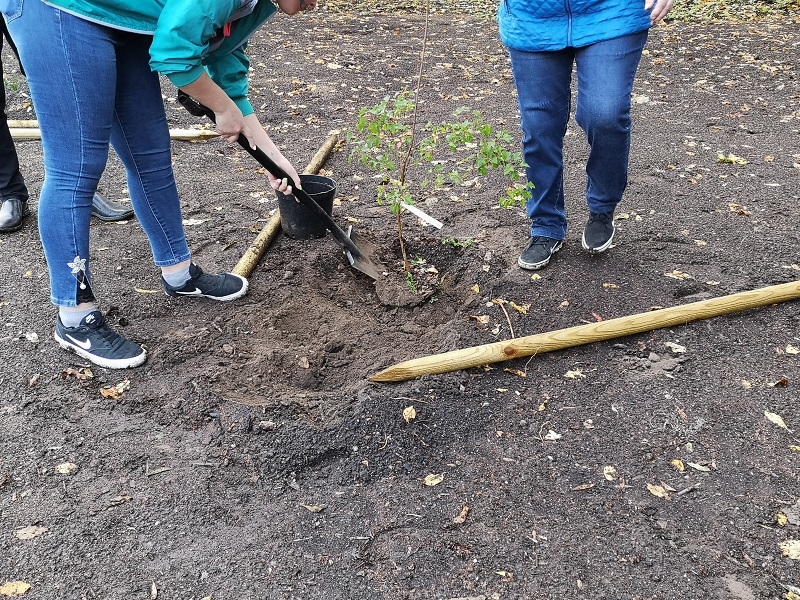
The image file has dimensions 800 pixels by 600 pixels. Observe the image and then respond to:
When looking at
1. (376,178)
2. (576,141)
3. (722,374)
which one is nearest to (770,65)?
(576,141)

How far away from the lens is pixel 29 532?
216 centimetres

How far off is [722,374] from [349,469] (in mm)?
1579

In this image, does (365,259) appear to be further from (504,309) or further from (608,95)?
(608,95)

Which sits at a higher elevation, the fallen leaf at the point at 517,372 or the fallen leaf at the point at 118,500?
the fallen leaf at the point at 118,500

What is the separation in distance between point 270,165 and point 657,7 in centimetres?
183

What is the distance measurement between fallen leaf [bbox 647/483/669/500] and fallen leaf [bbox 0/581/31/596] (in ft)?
6.49

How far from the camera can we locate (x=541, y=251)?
3.48m

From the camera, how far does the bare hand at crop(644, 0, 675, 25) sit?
279 cm

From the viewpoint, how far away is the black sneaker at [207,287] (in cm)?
337

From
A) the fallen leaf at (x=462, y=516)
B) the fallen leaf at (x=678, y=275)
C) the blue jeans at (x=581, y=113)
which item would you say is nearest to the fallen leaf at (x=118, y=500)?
the fallen leaf at (x=462, y=516)

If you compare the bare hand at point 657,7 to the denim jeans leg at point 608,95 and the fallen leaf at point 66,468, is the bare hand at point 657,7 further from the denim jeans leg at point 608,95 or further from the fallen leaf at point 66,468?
the fallen leaf at point 66,468

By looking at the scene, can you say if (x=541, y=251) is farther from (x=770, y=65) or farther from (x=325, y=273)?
(x=770, y=65)

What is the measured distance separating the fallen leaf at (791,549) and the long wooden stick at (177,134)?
195 inches

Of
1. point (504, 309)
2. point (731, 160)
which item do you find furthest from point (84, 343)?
point (731, 160)
